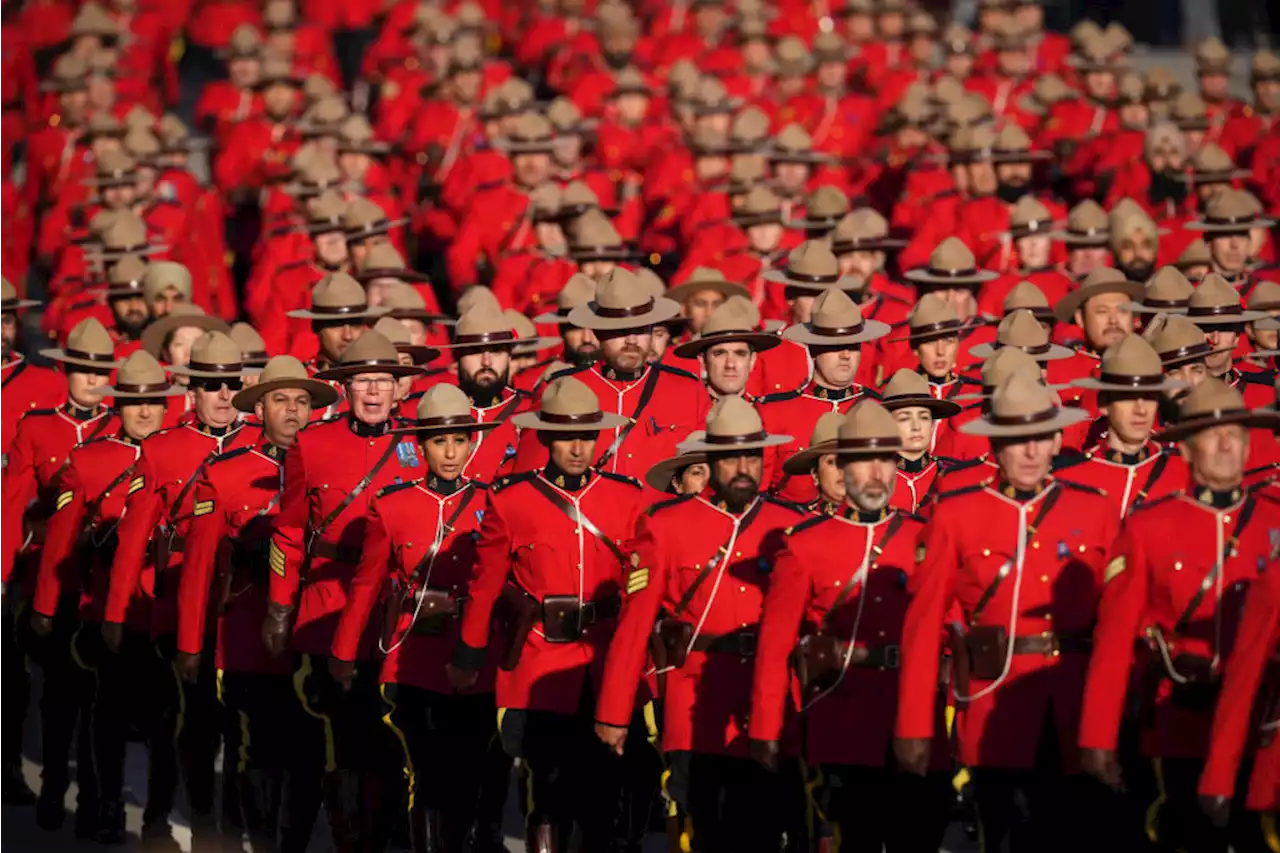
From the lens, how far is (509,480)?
10617mm

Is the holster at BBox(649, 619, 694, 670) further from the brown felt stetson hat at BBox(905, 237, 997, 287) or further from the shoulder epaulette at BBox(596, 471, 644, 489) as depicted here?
the brown felt stetson hat at BBox(905, 237, 997, 287)

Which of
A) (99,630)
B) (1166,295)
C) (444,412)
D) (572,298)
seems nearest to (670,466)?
(444,412)

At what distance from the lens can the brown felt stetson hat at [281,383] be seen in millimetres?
12258

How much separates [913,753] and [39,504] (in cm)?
594

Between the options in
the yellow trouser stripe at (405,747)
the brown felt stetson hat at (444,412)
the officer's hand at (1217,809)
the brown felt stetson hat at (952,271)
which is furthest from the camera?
the brown felt stetson hat at (952,271)

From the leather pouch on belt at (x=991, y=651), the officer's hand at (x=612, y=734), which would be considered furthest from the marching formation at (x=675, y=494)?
the officer's hand at (x=612, y=734)

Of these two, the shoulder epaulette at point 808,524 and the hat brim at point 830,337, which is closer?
the shoulder epaulette at point 808,524

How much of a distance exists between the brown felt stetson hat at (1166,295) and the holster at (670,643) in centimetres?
403

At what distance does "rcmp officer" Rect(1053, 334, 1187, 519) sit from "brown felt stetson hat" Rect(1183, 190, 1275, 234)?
4.92 metres

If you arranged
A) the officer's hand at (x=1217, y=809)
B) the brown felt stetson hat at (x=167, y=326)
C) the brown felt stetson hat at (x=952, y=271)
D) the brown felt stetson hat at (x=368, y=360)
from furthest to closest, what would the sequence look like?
the brown felt stetson hat at (x=167, y=326) < the brown felt stetson hat at (x=952, y=271) < the brown felt stetson hat at (x=368, y=360) < the officer's hand at (x=1217, y=809)

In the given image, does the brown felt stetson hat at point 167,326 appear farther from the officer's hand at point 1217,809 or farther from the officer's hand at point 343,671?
the officer's hand at point 1217,809

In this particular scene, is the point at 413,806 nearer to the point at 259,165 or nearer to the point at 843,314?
the point at 843,314

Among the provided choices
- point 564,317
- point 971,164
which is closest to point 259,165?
point 971,164

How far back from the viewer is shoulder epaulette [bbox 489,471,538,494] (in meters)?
10.6
